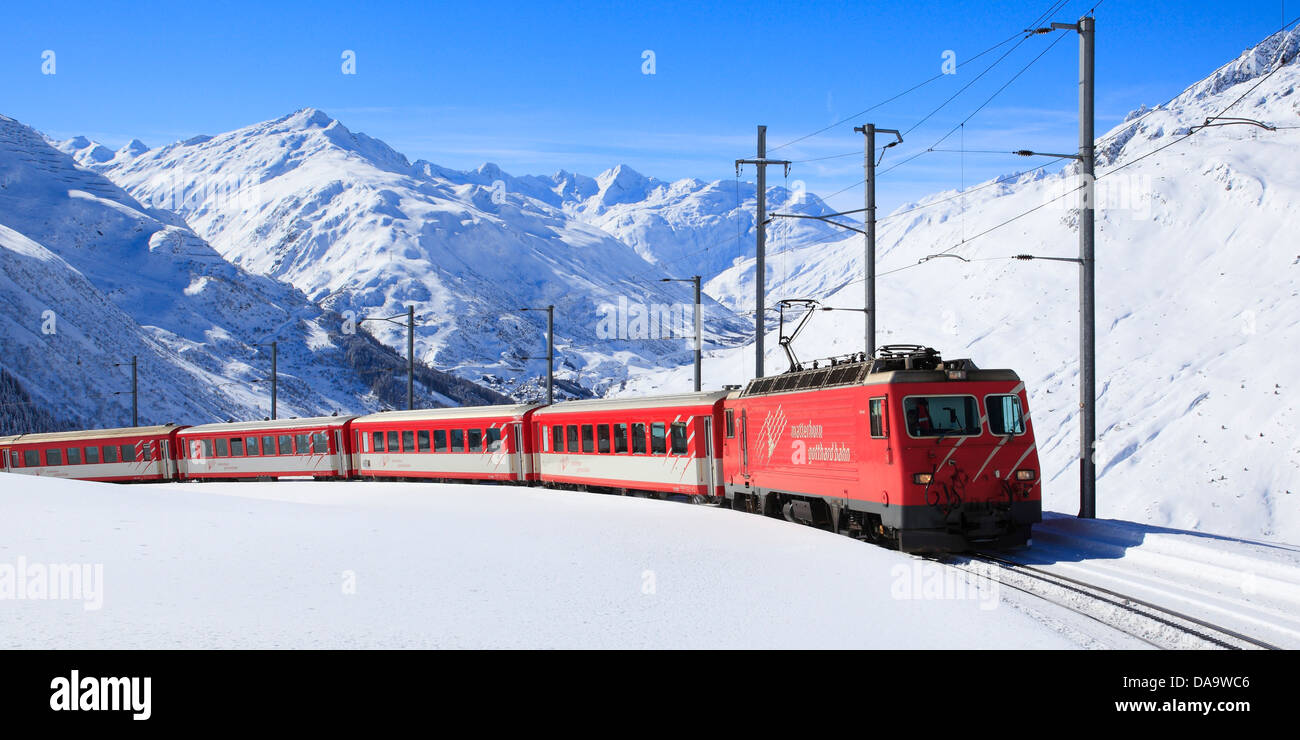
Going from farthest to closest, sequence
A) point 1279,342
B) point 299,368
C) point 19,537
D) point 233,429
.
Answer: point 299,368 < point 233,429 < point 1279,342 < point 19,537

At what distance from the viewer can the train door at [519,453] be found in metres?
35.4

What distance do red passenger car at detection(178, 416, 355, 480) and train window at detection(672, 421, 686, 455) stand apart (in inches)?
852

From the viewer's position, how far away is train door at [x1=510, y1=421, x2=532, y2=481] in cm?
3538

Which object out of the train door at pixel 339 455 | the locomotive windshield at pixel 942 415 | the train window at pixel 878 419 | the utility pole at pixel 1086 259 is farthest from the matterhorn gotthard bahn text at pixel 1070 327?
the train door at pixel 339 455

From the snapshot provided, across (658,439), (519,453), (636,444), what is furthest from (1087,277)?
(519,453)

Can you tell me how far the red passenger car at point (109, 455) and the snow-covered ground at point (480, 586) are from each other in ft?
107

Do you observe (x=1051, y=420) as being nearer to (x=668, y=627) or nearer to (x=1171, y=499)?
(x=1171, y=499)

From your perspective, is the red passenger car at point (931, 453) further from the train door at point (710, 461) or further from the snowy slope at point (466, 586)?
the train door at point (710, 461)

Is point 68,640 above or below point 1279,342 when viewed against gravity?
below

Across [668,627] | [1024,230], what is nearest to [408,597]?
[668,627]

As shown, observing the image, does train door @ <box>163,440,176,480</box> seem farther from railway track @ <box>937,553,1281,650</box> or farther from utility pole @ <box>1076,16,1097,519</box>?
railway track @ <box>937,553,1281,650</box>

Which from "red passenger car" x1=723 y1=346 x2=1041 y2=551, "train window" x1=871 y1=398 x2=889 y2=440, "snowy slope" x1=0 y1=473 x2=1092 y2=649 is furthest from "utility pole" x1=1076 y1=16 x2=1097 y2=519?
"snowy slope" x1=0 y1=473 x2=1092 y2=649

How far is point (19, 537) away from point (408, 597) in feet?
21.1
